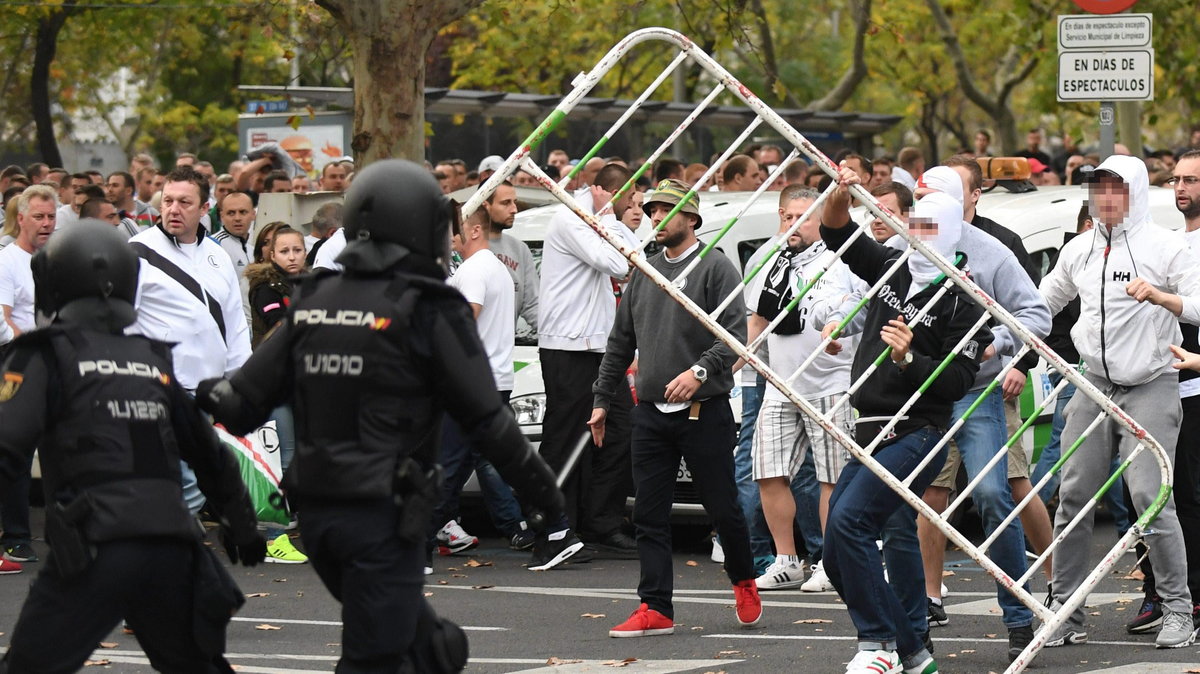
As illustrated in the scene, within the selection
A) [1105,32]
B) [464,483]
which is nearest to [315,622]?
[464,483]

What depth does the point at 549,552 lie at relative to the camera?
1073 centimetres

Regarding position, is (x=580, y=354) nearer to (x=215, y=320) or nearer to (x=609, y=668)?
(x=215, y=320)

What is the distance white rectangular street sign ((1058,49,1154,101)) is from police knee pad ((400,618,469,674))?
7.58m

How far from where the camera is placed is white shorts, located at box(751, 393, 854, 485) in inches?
380

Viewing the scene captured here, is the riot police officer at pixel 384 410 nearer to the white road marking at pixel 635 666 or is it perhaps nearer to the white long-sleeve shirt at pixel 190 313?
the white road marking at pixel 635 666

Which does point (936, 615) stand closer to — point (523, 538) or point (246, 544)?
point (523, 538)

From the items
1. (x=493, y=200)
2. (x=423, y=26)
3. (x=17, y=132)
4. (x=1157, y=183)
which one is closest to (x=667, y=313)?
(x=493, y=200)

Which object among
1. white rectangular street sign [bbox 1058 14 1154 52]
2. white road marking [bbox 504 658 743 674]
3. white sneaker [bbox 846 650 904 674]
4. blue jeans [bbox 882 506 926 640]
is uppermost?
white rectangular street sign [bbox 1058 14 1154 52]

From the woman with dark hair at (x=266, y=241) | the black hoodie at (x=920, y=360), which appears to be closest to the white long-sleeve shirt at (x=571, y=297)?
the woman with dark hair at (x=266, y=241)

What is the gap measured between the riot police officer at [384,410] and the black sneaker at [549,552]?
18.2 ft

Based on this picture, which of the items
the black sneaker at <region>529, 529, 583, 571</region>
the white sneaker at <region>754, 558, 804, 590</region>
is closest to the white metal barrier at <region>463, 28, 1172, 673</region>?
the white sneaker at <region>754, 558, 804, 590</region>

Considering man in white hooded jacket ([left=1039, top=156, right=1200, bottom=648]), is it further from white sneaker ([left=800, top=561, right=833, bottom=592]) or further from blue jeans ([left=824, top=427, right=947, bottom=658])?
white sneaker ([left=800, top=561, right=833, bottom=592])

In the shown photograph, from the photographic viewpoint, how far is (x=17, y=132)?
4369cm

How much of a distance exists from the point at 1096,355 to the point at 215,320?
3931 millimetres
